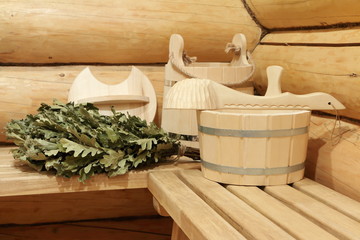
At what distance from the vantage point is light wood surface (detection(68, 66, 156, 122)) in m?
2.67

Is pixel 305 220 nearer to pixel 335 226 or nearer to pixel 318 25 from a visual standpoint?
pixel 335 226

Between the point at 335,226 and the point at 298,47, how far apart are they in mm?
1148

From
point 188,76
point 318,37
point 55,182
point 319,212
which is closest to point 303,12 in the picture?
point 318,37

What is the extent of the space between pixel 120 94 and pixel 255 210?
1.31m

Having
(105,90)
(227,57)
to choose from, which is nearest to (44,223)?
(105,90)

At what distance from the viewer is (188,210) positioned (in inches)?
66.2

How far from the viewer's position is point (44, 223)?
305 cm

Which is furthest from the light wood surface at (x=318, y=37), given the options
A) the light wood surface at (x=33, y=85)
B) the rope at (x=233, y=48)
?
the light wood surface at (x=33, y=85)

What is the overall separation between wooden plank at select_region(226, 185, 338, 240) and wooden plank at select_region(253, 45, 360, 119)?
21.5 inches

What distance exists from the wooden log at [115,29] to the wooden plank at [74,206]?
82cm

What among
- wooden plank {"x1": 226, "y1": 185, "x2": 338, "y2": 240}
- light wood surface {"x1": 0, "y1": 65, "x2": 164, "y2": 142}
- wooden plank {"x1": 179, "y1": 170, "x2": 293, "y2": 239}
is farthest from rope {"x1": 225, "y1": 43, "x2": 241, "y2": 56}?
wooden plank {"x1": 226, "y1": 185, "x2": 338, "y2": 240}

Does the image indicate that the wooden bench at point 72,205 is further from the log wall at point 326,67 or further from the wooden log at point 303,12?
the wooden log at point 303,12

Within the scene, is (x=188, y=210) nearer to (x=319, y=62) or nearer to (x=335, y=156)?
(x=335, y=156)

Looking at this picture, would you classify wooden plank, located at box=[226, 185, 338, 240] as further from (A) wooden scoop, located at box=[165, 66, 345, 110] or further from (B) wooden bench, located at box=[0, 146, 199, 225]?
(B) wooden bench, located at box=[0, 146, 199, 225]
